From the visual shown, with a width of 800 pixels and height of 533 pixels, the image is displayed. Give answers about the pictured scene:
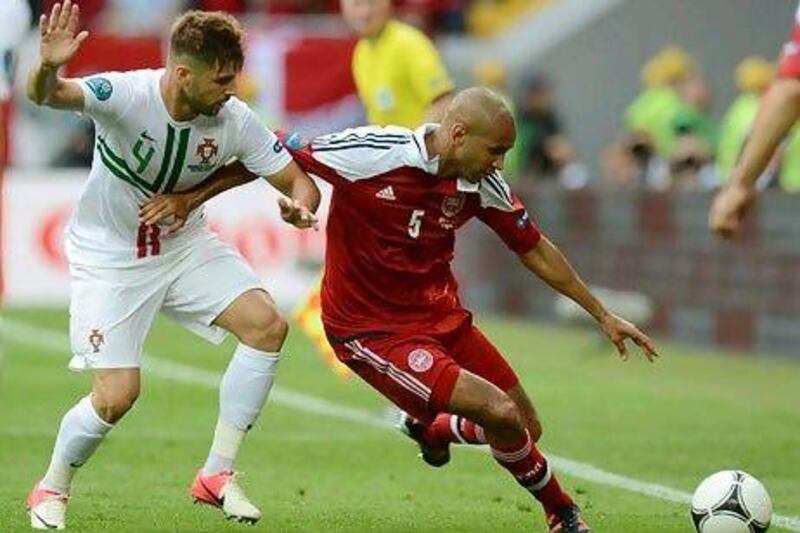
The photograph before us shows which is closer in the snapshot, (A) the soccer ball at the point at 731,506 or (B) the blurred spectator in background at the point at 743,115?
(A) the soccer ball at the point at 731,506

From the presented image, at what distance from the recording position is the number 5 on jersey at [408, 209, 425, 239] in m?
8.98

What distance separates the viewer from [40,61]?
27.9 feet

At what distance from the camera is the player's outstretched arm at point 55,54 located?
8.46 metres

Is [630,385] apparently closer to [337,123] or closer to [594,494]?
[594,494]

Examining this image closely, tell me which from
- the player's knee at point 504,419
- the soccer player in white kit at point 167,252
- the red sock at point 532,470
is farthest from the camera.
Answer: the soccer player in white kit at point 167,252

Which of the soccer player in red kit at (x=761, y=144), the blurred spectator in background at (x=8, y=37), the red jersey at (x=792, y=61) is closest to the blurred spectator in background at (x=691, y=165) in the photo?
the blurred spectator in background at (x=8, y=37)

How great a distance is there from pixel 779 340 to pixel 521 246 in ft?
29.5

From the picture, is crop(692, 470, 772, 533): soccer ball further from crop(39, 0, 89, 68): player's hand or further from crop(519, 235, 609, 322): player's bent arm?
crop(39, 0, 89, 68): player's hand

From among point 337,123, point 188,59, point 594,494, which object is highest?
point 188,59

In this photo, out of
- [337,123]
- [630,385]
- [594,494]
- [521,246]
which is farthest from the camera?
[337,123]

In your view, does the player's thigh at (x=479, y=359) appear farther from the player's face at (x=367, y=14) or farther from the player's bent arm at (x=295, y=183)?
the player's face at (x=367, y=14)

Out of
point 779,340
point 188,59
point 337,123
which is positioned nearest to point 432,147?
point 188,59

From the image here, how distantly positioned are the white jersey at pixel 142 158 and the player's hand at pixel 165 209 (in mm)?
45

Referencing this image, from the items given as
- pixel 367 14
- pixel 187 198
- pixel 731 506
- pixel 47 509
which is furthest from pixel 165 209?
pixel 367 14
